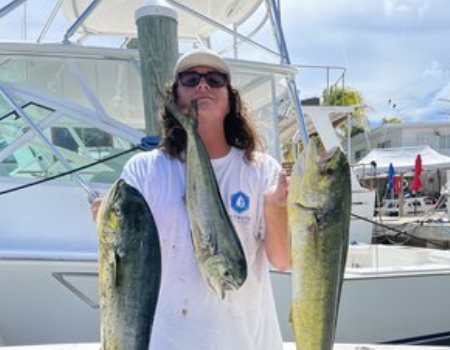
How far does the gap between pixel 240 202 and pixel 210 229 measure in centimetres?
27

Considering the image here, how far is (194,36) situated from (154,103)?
393 cm

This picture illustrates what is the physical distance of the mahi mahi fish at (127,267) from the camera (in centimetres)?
123

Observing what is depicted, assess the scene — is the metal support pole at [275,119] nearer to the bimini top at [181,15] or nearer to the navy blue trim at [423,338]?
the bimini top at [181,15]

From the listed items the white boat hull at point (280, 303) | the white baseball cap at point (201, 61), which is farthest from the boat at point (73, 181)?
the white baseball cap at point (201, 61)

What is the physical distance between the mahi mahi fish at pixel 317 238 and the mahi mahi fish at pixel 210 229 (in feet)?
0.62

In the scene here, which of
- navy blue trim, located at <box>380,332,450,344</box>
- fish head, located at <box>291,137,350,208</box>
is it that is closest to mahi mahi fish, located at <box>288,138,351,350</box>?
fish head, located at <box>291,137,350,208</box>

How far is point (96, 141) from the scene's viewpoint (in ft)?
13.8

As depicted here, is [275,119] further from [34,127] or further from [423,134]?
[423,134]

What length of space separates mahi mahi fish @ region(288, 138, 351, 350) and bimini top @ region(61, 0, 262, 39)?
5.00 meters

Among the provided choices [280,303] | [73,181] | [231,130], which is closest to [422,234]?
[280,303]

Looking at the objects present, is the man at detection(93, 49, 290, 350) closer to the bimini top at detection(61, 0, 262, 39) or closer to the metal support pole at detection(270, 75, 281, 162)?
the metal support pole at detection(270, 75, 281, 162)

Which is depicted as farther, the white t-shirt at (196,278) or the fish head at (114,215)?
the white t-shirt at (196,278)

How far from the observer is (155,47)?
8.38 feet

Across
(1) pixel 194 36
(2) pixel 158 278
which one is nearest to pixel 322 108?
(1) pixel 194 36
